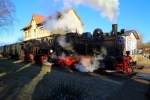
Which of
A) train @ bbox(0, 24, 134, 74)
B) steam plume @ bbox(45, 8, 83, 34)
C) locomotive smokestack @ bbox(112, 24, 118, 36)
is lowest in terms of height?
train @ bbox(0, 24, 134, 74)

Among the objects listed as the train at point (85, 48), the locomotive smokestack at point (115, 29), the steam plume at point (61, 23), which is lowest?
the train at point (85, 48)

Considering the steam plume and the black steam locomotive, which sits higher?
the steam plume

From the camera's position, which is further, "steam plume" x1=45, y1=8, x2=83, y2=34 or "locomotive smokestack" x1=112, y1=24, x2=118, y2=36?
"steam plume" x1=45, y1=8, x2=83, y2=34

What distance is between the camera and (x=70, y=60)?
29.7 metres

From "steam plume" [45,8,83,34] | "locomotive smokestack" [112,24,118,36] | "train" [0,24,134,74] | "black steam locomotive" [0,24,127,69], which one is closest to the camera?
"train" [0,24,134,74]

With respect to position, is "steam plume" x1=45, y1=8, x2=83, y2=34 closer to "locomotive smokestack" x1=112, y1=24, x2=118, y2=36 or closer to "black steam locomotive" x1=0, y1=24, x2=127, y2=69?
"black steam locomotive" x1=0, y1=24, x2=127, y2=69

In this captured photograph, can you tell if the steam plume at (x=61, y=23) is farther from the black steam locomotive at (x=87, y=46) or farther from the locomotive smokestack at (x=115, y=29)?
the locomotive smokestack at (x=115, y=29)

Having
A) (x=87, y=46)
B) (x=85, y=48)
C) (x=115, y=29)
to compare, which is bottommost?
(x=85, y=48)


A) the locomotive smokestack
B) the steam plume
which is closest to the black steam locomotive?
the locomotive smokestack

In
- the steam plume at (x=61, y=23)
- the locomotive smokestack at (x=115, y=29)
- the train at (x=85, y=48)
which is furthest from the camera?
the steam plume at (x=61, y=23)

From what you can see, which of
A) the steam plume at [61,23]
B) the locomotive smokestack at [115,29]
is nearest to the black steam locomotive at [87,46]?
the locomotive smokestack at [115,29]

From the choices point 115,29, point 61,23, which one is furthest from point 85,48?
point 61,23

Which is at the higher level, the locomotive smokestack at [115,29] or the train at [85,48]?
the locomotive smokestack at [115,29]

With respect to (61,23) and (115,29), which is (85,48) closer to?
(115,29)
